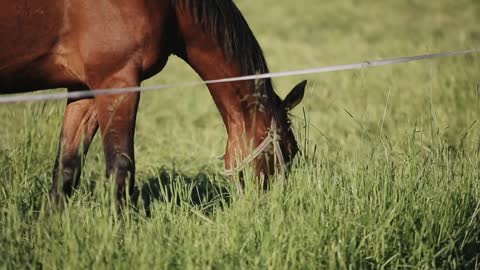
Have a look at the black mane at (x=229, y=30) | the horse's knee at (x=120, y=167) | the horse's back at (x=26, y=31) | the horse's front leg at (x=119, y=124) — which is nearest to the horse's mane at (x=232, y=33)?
the black mane at (x=229, y=30)

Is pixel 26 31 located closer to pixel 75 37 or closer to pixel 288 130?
pixel 75 37

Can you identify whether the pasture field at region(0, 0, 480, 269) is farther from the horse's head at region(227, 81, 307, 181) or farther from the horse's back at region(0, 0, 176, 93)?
the horse's back at region(0, 0, 176, 93)

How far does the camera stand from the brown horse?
3764 millimetres

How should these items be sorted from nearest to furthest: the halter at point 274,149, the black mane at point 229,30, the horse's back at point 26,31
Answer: the horse's back at point 26,31
the black mane at point 229,30
the halter at point 274,149

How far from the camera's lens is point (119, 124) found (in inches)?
151

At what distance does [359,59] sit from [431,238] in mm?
6272

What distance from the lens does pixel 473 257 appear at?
11.9ft

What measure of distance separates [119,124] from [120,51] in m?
0.35

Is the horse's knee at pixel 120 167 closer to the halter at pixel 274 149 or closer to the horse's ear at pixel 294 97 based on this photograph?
the halter at pixel 274 149

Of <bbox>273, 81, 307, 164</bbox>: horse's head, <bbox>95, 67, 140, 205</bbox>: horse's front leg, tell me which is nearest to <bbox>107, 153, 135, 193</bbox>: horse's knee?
<bbox>95, 67, 140, 205</bbox>: horse's front leg

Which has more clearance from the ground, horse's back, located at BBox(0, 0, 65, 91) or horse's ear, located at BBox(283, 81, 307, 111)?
horse's back, located at BBox(0, 0, 65, 91)

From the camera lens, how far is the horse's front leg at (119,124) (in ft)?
12.5

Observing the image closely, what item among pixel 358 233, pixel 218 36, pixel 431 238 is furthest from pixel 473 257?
pixel 218 36

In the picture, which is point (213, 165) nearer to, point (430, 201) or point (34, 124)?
point (34, 124)
